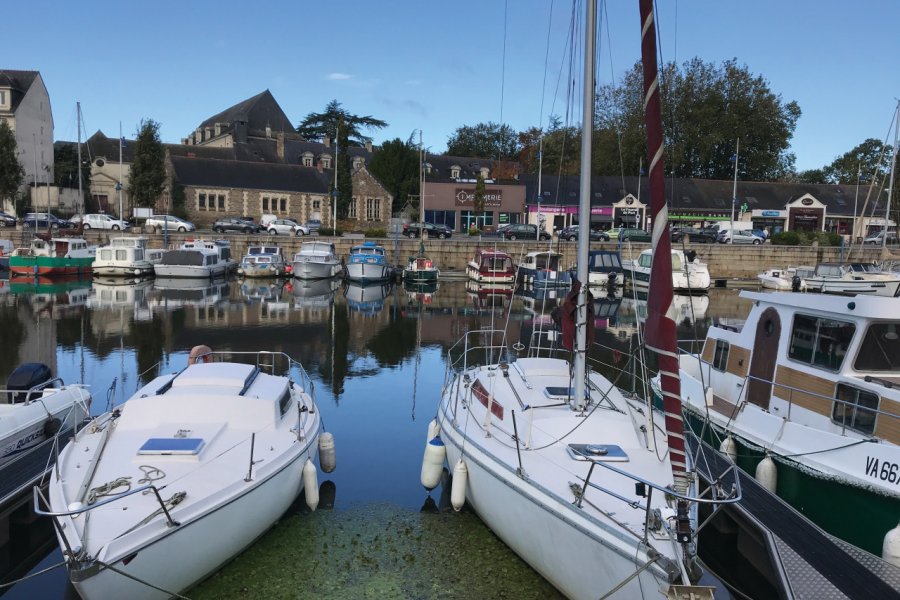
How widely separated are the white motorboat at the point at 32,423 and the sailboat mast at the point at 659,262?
7652mm

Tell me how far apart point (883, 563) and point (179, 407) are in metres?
8.78

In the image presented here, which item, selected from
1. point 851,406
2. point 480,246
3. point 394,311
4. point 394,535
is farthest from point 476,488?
point 480,246

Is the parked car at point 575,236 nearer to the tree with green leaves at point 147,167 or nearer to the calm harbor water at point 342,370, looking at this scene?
the calm harbor water at point 342,370

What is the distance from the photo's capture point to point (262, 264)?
4634 centimetres

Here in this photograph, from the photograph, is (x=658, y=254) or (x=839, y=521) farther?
(x=839, y=521)

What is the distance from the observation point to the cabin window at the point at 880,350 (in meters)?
9.91

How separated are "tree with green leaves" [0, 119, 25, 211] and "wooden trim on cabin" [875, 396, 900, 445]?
6369 cm

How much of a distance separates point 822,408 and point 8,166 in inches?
2484

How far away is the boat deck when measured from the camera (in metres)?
7.38


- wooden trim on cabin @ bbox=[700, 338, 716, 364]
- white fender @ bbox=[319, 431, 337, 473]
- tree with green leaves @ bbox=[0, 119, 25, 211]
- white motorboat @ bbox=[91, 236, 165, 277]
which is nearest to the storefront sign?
white motorboat @ bbox=[91, 236, 165, 277]

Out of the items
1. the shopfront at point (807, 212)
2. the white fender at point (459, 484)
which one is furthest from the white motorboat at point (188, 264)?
the shopfront at point (807, 212)

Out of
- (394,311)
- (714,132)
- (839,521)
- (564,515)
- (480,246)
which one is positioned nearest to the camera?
(564,515)

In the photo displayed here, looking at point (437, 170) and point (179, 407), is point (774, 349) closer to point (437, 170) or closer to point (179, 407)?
point (179, 407)

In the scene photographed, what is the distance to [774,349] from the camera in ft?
37.2
